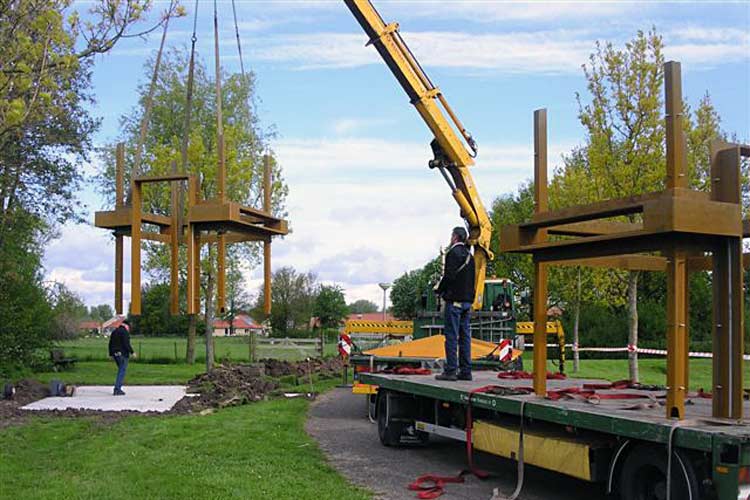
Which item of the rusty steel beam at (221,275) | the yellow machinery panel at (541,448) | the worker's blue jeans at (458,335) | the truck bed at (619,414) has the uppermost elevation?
the rusty steel beam at (221,275)

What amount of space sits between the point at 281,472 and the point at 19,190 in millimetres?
19727

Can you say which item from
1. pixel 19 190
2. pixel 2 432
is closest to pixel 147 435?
pixel 2 432

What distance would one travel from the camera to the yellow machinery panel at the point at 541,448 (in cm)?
716

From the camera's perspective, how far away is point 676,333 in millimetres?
6484

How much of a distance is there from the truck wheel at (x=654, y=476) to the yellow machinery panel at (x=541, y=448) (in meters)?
0.39

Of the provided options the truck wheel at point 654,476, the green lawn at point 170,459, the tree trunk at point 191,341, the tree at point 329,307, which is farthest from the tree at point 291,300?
the truck wheel at point 654,476

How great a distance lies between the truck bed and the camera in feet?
19.2

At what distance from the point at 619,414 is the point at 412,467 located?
12.3 ft

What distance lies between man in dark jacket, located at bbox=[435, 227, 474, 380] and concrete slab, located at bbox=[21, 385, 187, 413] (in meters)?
6.94

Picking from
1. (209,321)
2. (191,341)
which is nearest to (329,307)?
(191,341)

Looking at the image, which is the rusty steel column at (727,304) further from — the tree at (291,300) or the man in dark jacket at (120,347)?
the tree at (291,300)

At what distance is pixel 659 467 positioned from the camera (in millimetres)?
6320

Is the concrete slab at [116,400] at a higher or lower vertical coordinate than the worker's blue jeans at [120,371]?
lower

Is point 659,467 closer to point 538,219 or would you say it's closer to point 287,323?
point 538,219
